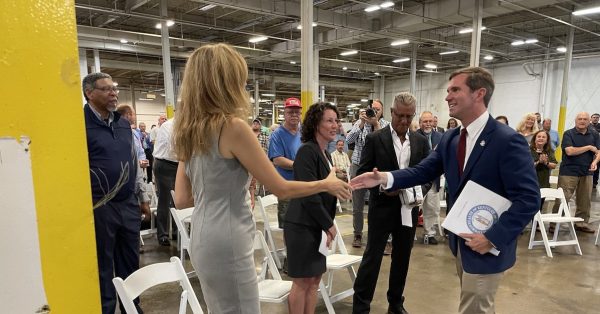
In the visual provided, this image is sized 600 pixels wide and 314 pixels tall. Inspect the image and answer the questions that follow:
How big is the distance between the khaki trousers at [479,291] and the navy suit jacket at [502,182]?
0.13 feet

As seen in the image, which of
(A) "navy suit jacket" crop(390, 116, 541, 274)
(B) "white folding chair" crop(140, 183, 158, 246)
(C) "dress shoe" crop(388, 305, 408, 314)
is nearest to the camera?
(A) "navy suit jacket" crop(390, 116, 541, 274)

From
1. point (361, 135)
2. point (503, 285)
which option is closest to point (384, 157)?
point (503, 285)

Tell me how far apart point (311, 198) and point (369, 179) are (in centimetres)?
37

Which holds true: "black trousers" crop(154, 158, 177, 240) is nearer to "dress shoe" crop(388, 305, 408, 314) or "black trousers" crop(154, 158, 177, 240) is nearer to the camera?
the camera

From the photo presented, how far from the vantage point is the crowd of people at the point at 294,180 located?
1.31 meters

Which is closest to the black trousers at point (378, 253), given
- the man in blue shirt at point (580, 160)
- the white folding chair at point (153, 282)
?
the white folding chair at point (153, 282)

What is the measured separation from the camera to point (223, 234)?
A: 4.31ft

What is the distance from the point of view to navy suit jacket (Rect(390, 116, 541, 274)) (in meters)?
1.54

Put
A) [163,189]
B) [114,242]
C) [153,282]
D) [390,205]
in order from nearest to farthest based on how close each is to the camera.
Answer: [153,282] → [114,242] → [390,205] → [163,189]

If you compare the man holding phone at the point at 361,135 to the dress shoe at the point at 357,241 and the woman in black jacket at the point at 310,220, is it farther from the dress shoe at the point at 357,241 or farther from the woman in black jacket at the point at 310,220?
the woman in black jacket at the point at 310,220

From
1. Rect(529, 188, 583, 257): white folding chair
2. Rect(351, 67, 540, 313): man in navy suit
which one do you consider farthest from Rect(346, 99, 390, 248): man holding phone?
Rect(351, 67, 540, 313): man in navy suit

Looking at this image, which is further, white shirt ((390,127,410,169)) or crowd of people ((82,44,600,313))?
white shirt ((390,127,410,169))

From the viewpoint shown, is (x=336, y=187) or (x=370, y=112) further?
(x=370, y=112)

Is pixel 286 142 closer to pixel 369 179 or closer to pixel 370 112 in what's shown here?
pixel 370 112
